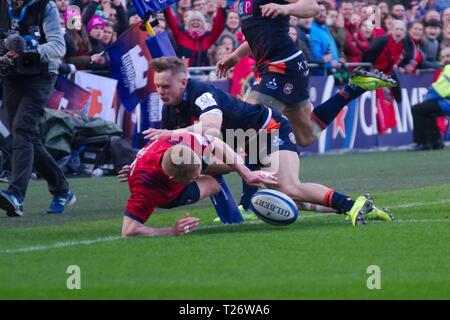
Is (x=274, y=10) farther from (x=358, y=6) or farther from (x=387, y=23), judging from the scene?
(x=358, y=6)

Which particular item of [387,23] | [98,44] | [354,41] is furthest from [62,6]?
[387,23]

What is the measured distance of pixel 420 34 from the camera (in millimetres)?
23922

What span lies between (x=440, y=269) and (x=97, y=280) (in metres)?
2.16

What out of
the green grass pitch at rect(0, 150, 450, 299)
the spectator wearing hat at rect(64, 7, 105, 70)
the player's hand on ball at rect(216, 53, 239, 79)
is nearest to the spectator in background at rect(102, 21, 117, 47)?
the spectator wearing hat at rect(64, 7, 105, 70)

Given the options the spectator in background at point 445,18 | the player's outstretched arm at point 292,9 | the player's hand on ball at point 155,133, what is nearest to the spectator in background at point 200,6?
the spectator in background at point 445,18

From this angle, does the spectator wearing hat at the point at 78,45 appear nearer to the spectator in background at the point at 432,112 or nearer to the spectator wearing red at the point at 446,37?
the spectator in background at the point at 432,112

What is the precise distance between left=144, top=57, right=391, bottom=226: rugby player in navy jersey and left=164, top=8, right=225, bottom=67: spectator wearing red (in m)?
8.70

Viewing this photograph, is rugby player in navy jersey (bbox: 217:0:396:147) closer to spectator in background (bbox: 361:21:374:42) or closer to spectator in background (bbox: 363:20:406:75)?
spectator in background (bbox: 363:20:406:75)

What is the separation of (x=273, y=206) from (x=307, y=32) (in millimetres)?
11515

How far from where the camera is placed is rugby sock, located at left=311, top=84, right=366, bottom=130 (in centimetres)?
1172

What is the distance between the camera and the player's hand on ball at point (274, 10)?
10883 mm

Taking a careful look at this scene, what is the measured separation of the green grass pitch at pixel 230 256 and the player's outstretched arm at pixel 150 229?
0.09 metres
